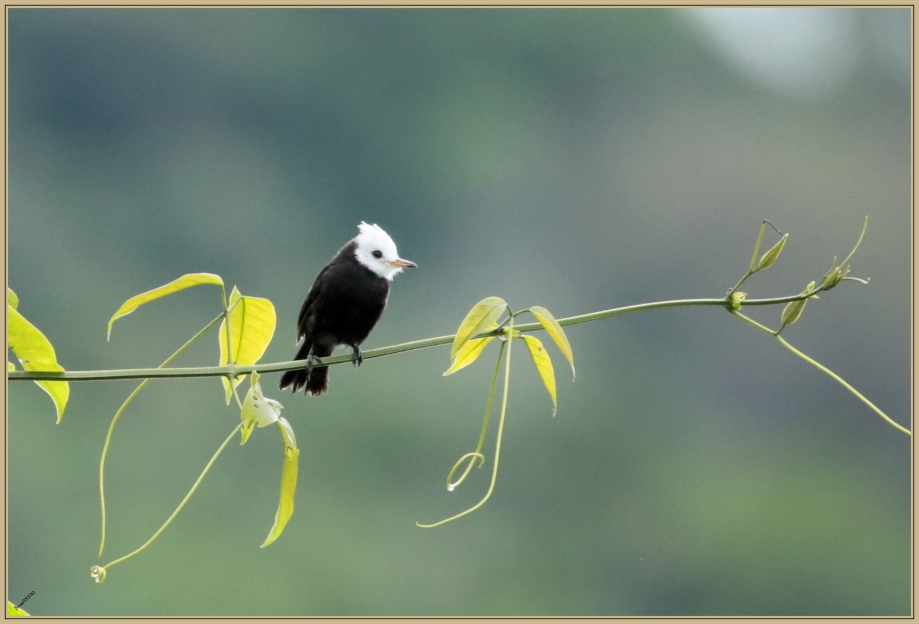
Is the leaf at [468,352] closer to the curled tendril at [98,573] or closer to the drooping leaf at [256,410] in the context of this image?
the drooping leaf at [256,410]

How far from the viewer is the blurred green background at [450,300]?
84.0 feet

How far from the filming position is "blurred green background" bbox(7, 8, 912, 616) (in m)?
25.6

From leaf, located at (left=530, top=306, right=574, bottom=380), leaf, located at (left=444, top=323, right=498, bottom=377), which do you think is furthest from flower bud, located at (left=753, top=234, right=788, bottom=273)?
leaf, located at (left=444, top=323, right=498, bottom=377)

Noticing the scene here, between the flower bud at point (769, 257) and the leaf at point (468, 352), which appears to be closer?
the flower bud at point (769, 257)

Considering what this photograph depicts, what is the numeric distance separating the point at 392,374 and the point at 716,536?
516 inches

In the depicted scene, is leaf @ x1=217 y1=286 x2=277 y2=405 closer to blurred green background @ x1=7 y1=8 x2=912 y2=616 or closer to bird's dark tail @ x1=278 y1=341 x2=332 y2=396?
bird's dark tail @ x1=278 y1=341 x2=332 y2=396

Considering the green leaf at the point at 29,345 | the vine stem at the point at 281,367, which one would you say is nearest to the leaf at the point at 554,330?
the vine stem at the point at 281,367

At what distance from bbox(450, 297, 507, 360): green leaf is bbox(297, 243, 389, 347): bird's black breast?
2.60 m

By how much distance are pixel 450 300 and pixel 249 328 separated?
29314 mm

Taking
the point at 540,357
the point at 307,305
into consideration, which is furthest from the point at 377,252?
the point at 540,357

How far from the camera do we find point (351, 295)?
14.4 ft

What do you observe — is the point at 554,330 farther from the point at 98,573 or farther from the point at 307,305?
the point at 307,305

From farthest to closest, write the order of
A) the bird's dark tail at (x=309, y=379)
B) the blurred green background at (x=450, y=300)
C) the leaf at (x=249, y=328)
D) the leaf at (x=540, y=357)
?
the blurred green background at (x=450, y=300), the bird's dark tail at (x=309, y=379), the leaf at (x=249, y=328), the leaf at (x=540, y=357)

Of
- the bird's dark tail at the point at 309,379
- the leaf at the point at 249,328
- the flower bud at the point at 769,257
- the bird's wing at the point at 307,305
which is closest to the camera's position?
the flower bud at the point at 769,257
